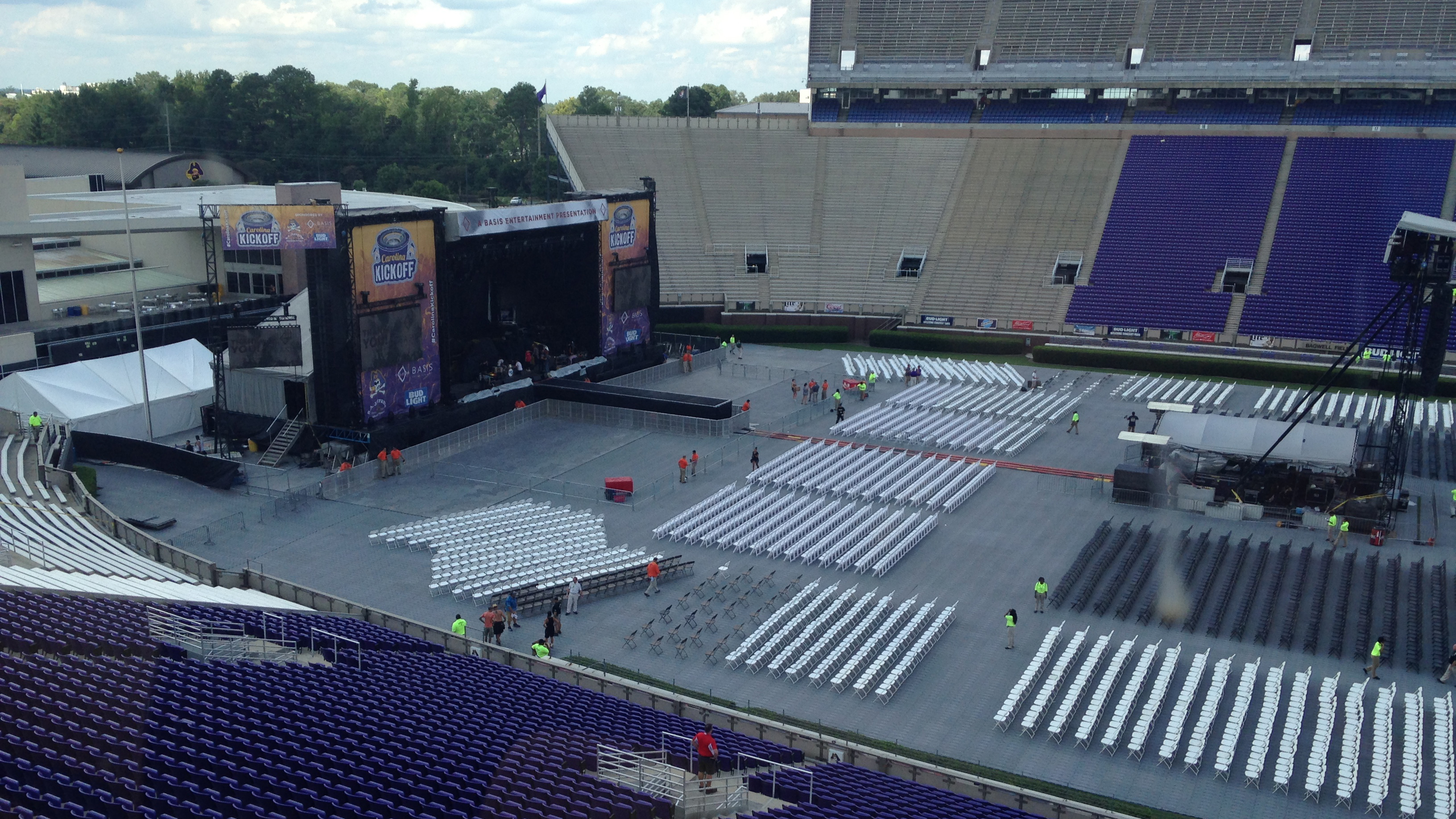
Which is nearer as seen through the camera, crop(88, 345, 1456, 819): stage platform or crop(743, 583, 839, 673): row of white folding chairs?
crop(88, 345, 1456, 819): stage platform

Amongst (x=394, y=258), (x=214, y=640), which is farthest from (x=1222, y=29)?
(x=214, y=640)

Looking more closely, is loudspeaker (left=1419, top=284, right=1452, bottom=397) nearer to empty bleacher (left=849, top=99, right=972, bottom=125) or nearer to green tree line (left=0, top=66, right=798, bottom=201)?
empty bleacher (left=849, top=99, right=972, bottom=125)

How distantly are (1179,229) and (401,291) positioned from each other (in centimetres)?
4191

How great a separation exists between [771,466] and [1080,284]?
94.7 feet

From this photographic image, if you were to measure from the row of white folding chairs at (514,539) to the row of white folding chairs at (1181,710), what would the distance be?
1604 cm

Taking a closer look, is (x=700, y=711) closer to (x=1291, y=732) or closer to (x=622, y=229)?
(x=1291, y=732)

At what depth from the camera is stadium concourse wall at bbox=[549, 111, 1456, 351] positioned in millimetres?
61188

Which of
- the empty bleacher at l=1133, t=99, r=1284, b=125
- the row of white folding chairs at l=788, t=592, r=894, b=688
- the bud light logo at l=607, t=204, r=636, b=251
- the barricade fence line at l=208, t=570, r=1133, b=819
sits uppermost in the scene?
the empty bleacher at l=1133, t=99, r=1284, b=125

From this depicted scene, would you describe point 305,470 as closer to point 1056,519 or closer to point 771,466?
point 771,466

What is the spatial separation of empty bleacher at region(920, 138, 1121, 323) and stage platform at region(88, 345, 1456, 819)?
A: 15190mm

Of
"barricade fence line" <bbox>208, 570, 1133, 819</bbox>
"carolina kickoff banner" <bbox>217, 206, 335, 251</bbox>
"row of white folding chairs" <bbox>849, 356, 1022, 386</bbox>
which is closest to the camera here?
"barricade fence line" <bbox>208, 570, 1133, 819</bbox>

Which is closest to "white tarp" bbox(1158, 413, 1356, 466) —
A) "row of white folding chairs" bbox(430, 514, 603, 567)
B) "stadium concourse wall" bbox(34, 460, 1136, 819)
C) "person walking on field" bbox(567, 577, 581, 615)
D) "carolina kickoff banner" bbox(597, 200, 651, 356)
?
"row of white folding chairs" bbox(430, 514, 603, 567)

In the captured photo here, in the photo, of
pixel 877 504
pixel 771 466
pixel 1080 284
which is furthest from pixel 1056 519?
pixel 1080 284

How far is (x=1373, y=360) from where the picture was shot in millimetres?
51406
